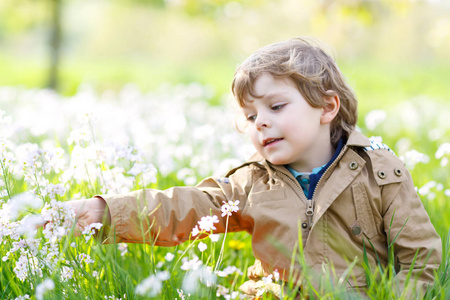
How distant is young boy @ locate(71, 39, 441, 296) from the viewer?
2352 mm

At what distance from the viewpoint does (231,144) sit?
192 inches

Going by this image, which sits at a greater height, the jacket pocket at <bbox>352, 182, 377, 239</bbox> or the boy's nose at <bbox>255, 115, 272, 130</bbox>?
the boy's nose at <bbox>255, 115, 272, 130</bbox>

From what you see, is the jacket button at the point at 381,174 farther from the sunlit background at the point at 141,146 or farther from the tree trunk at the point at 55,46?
the tree trunk at the point at 55,46

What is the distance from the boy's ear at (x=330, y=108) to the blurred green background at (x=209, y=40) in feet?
1.09

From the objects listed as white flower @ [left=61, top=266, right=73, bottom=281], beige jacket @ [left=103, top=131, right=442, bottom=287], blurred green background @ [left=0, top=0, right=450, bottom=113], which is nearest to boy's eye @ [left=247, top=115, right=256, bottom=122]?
beige jacket @ [left=103, top=131, right=442, bottom=287]

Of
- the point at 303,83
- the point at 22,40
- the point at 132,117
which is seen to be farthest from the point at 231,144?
the point at 22,40

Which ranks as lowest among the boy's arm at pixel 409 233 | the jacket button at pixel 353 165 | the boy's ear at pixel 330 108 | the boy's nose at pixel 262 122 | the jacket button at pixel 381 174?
the boy's arm at pixel 409 233

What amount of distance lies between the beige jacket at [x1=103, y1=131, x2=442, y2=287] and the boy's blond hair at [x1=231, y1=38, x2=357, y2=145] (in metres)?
0.25

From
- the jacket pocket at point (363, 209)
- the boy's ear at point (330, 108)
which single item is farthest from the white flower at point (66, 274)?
the boy's ear at point (330, 108)

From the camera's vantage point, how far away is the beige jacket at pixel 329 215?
234 cm

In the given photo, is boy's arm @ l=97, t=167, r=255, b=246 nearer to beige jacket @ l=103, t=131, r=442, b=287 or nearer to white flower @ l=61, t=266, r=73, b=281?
beige jacket @ l=103, t=131, r=442, b=287

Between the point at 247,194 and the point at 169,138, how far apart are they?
266 centimetres

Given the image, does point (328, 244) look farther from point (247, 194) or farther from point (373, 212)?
point (247, 194)

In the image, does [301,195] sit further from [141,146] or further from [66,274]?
[141,146]
